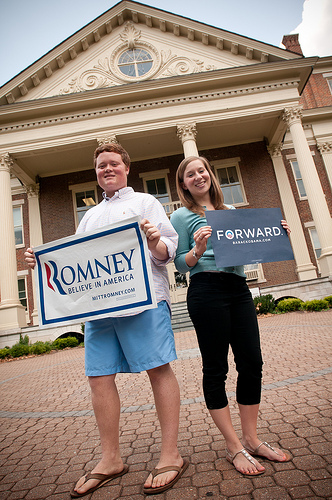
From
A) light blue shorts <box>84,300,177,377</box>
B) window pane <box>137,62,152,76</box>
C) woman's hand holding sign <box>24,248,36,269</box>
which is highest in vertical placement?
window pane <box>137,62,152,76</box>

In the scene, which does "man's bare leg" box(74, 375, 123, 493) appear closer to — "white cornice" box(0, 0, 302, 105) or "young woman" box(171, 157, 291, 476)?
"young woman" box(171, 157, 291, 476)

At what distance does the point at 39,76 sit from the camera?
16188 millimetres

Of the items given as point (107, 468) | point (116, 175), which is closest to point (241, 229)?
point (116, 175)

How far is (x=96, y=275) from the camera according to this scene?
7.06 feet

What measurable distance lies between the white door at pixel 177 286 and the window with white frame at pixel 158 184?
4.26m

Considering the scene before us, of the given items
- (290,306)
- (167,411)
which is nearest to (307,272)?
(290,306)

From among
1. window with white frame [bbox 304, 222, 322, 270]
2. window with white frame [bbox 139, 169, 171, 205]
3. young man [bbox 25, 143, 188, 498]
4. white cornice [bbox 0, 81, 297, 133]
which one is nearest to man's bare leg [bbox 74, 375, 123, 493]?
young man [bbox 25, 143, 188, 498]

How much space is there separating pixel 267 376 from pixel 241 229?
8.52 feet

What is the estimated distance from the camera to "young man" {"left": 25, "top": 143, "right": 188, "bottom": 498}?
191 cm

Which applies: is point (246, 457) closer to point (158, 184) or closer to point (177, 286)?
point (177, 286)

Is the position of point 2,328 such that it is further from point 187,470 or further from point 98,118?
point 187,470

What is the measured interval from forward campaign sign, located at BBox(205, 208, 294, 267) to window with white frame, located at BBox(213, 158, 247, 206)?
16.1 meters

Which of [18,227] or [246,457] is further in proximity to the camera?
[18,227]

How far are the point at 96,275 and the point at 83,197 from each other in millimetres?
17837
